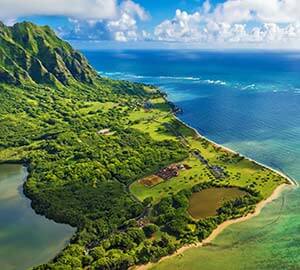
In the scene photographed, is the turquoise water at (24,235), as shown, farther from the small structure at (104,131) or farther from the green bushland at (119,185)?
the small structure at (104,131)

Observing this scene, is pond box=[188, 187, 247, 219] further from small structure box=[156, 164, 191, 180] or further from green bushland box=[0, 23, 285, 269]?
small structure box=[156, 164, 191, 180]

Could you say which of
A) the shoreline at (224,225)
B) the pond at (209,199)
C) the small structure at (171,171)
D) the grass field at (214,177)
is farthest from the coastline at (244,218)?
the small structure at (171,171)

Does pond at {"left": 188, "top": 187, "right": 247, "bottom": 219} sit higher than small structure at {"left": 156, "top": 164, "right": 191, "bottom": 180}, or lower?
lower

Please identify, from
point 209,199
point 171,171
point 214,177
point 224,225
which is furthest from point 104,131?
point 224,225

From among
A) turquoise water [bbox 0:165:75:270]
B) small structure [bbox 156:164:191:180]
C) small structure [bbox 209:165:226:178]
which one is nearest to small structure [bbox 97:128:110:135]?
small structure [bbox 156:164:191:180]

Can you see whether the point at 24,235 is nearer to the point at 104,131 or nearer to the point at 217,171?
the point at 217,171

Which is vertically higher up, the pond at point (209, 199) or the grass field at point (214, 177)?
the grass field at point (214, 177)
